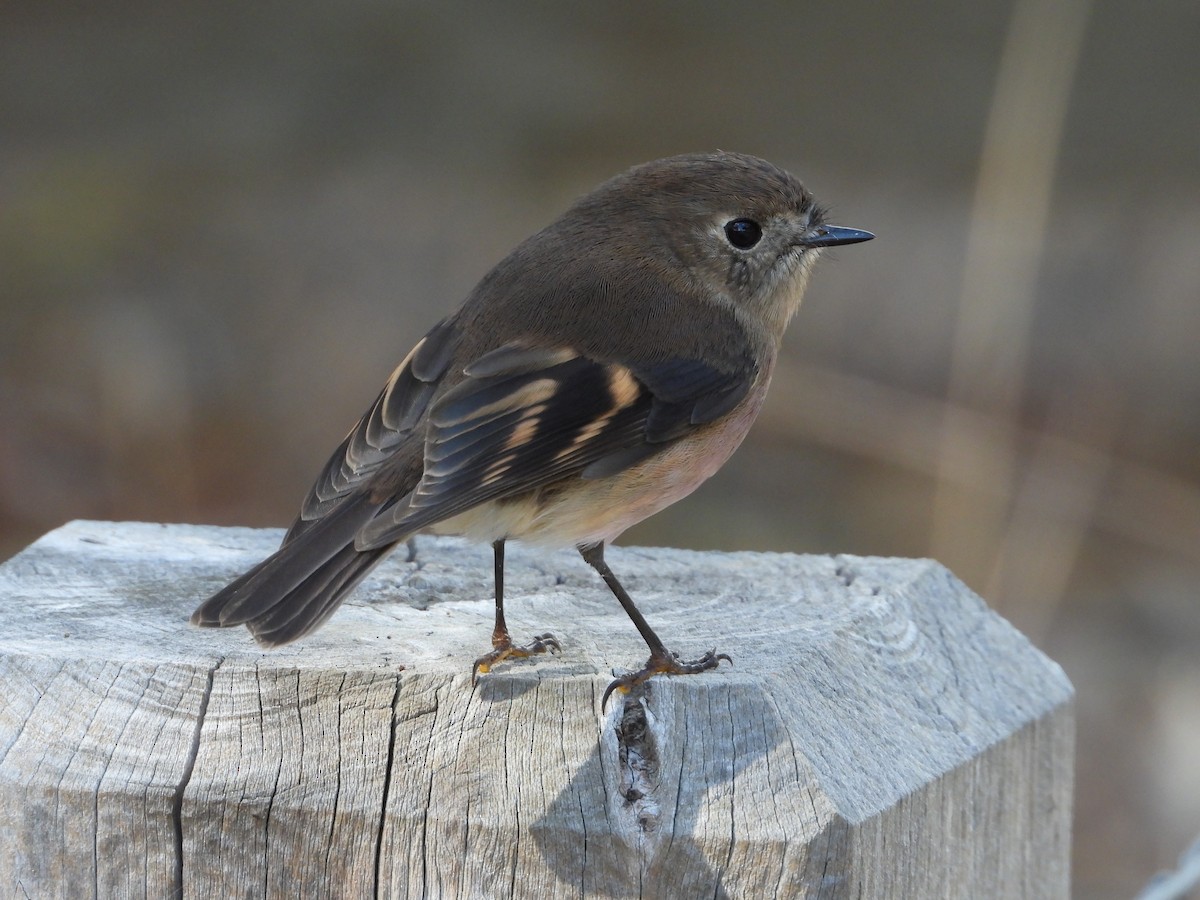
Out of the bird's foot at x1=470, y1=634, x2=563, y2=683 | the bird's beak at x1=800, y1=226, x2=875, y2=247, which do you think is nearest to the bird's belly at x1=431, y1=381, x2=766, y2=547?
the bird's foot at x1=470, y1=634, x2=563, y2=683

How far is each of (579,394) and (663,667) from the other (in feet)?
2.95

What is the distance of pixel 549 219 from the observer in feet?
22.6

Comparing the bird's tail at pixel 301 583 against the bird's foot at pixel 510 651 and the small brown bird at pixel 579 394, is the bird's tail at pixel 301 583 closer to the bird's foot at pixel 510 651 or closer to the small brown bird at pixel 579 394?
the small brown bird at pixel 579 394


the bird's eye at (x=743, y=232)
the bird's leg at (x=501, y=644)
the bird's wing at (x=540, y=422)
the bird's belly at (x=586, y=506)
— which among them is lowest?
the bird's leg at (x=501, y=644)

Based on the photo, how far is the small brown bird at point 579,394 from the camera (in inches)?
110

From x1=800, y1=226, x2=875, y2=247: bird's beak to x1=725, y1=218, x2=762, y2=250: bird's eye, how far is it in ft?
0.43

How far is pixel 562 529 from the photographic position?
3145 mm

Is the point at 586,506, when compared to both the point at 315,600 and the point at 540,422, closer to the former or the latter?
the point at 540,422

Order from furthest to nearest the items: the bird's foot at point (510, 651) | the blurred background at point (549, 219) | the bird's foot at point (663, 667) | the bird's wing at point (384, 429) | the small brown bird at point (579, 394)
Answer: the blurred background at point (549, 219)
the bird's wing at point (384, 429)
the small brown bird at point (579, 394)
the bird's foot at point (510, 651)
the bird's foot at point (663, 667)

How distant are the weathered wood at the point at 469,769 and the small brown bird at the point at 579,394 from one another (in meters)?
0.15

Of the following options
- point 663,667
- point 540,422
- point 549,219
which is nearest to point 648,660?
→ point 663,667

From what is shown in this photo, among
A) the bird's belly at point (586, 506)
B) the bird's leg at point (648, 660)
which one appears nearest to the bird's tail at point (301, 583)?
the bird's belly at point (586, 506)

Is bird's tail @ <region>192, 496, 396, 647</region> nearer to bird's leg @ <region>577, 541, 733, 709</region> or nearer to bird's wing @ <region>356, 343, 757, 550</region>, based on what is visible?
bird's wing @ <region>356, 343, 757, 550</region>

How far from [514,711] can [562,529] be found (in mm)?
896
